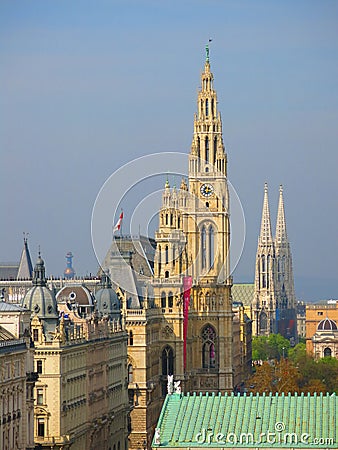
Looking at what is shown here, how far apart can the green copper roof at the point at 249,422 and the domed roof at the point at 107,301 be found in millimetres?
72306

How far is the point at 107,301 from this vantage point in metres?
192

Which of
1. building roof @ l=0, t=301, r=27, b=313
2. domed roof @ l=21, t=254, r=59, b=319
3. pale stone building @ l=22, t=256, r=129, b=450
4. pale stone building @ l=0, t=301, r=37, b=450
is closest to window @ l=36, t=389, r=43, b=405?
pale stone building @ l=22, t=256, r=129, b=450

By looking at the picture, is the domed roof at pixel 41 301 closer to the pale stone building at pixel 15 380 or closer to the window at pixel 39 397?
the pale stone building at pixel 15 380

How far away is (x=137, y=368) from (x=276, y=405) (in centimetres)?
8182

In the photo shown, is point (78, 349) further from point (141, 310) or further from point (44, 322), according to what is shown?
point (141, 310)

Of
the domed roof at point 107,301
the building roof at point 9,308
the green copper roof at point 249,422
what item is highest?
the domed roof at point 107,301

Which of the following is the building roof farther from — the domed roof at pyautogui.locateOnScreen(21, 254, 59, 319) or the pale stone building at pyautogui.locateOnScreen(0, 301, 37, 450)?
the domed roof at pyautogui.locateOnScreen(21, 254, 59, 319)

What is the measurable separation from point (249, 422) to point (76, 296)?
79.4 metres

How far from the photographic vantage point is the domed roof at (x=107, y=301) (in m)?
192

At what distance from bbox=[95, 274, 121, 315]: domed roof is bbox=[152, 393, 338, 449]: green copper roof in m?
72.3

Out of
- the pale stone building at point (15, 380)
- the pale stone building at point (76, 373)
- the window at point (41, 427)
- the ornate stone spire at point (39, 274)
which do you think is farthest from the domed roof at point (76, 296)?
the window at point (41, 427)

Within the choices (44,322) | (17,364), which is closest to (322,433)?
(17,364)

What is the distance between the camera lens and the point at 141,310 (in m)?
200

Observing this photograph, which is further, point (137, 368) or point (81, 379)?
point (137, 368)
